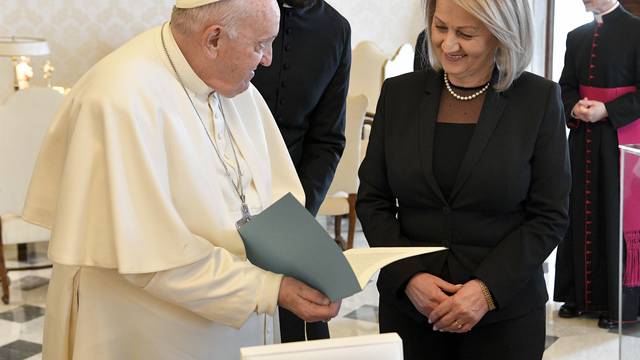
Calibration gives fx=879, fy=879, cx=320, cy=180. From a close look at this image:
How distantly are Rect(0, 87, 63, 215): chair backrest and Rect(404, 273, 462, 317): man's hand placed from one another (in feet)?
11.1

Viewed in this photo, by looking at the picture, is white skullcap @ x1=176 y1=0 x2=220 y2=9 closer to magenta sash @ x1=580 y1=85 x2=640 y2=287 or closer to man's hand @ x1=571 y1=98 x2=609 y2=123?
magenta sash @ x1=580 y1=85 x2=640 y2=287

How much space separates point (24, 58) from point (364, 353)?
18.2ft

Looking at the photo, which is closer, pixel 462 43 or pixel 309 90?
pixel 462 43

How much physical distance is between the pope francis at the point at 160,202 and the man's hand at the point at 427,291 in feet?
1.14

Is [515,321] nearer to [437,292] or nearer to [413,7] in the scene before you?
[437,292]

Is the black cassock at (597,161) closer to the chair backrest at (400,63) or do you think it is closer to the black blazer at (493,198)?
the black blazer at (493,198)

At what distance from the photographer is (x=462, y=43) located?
2.27 metres

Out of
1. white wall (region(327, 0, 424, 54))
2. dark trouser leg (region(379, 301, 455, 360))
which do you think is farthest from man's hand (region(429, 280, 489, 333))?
white wall (region(327, 0, 424, 54))

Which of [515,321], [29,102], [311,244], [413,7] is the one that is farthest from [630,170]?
[413,7]

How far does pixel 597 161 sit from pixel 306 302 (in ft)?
11.1

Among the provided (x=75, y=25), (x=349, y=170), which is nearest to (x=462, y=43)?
(x=349, y=170)

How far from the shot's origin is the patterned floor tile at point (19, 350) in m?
4.58

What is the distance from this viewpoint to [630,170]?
2951mm

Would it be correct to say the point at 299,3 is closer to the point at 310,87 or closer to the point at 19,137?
the point at 310,87
